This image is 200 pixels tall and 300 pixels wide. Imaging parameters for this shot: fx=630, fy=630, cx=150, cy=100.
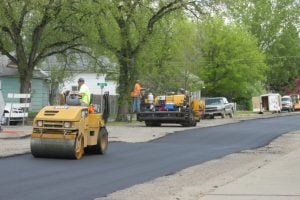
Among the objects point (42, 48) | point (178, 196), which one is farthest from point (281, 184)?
point (42, 48)

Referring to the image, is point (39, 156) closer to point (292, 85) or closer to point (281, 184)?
point (281, 184)

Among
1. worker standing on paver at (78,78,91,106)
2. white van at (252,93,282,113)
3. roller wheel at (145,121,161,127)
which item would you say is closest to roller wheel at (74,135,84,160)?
worker standing on paver at (78,78,91,106)

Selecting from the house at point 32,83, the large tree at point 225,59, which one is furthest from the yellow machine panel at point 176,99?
the large tree at point 225,59

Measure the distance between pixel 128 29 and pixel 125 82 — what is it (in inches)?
138

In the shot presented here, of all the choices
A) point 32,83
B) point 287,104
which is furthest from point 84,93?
point 287,104

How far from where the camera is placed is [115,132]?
26.6 metres

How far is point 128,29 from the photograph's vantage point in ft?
119

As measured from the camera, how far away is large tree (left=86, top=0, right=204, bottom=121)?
113 ft

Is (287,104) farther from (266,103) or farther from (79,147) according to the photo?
(79,147)

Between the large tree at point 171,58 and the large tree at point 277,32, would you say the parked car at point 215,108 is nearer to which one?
the large tree at point 171,58

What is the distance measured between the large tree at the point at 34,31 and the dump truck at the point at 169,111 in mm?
5910

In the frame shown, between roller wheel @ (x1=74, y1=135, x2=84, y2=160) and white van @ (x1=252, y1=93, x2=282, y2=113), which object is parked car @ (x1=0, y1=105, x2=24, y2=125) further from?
white van @ (x1=252, y1=93, x2=282, y2=113)

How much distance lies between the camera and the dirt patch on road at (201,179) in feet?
36.5

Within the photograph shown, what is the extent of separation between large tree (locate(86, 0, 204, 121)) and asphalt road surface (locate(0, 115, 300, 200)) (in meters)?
12.8
